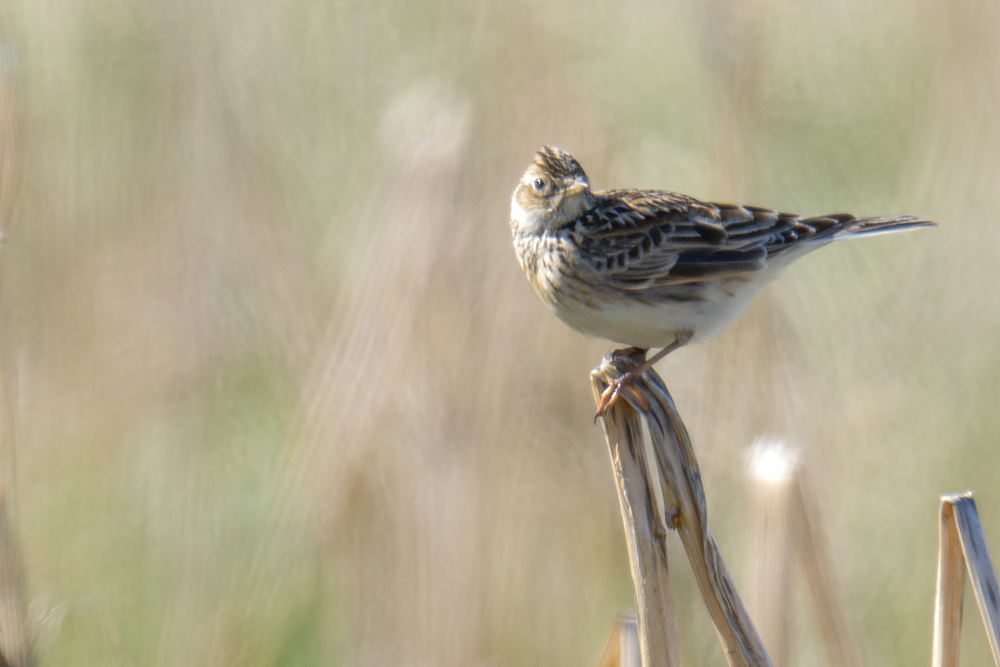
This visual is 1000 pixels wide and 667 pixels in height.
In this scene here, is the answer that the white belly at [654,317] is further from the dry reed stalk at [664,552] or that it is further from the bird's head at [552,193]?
the dry reed stalk at [664,552]

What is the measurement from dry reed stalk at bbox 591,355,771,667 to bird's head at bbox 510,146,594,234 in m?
1.71

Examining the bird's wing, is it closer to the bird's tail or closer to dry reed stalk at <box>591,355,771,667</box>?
the bird's tail

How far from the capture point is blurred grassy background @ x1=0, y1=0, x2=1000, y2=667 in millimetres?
4266

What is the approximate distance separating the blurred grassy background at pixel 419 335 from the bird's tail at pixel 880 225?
0.67 meters

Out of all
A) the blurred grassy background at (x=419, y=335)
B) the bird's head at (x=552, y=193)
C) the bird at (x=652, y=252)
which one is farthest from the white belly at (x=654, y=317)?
the blurred grassy background at (x=419, y=335)

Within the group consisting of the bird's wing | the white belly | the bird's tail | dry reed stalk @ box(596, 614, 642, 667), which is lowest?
dry reed stalk @ box(596, 614, 642, 667)

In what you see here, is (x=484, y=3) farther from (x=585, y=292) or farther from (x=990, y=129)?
(x=990, y=129)

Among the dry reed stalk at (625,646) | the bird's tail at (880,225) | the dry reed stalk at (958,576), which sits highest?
the bird's tail at (880,225)

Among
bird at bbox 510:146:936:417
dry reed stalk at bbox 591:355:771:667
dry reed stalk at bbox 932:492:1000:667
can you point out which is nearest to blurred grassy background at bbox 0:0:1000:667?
bird at bbox 510:146:936:417

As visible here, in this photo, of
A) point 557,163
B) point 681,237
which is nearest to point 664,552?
point 681,237

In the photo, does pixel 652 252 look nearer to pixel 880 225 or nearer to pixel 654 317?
pixel 654 317

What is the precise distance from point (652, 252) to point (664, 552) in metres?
1.74

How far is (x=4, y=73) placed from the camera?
298 centimetres

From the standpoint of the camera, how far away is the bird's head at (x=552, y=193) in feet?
14.1
